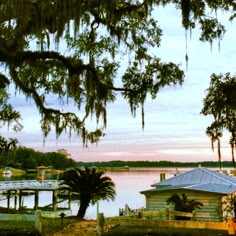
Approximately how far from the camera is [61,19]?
10281mm

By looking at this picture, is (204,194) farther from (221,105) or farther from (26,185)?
(26,185)

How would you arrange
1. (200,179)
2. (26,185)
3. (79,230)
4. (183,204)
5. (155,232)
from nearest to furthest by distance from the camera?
(155,232), (79,230), (183,204), (200,179), (26,185)

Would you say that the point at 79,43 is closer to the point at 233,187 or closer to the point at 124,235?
the point at 124,235

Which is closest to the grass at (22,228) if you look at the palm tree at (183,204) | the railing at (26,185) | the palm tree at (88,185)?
the palm tree at (88,185)

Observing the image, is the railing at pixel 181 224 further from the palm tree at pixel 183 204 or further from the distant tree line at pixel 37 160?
the distant tree line at pixel 37 160

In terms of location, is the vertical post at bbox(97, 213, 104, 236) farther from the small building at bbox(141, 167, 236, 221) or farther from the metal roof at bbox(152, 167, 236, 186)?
the metal roof at bbox(152, 167, 236, 186)

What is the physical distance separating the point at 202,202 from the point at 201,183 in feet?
7.92

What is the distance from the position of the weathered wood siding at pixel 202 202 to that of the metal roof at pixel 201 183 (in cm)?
29

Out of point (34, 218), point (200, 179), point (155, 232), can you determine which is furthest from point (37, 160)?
point (155, 232)

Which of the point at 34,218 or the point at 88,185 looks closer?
the point at 34,218

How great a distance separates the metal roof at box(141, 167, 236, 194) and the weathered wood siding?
0.29 meters

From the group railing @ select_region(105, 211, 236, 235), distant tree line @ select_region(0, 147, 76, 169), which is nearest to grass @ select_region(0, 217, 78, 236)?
railing @ select_region(105, 211, 236, 235)

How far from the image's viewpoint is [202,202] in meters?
21.3

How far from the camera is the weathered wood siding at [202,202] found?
20.6 m
